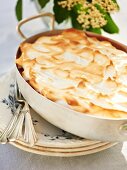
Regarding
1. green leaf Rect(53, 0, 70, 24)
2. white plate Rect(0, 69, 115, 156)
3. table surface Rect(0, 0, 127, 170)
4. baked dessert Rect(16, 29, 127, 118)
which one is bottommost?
table surface Rect(0, 0, 127, 170)

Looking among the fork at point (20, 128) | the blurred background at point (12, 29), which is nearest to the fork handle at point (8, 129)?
the fork at point (20, 128)

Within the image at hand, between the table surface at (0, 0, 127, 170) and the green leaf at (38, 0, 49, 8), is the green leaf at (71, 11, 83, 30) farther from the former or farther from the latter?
the table surface at (0, 0, 127, 170)

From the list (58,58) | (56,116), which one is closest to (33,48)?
(58,58)

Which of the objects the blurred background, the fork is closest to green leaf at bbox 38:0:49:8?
the blurred background

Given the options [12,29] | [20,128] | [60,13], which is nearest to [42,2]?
[60,13]

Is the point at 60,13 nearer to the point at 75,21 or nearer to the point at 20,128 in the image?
the point at 75,21
